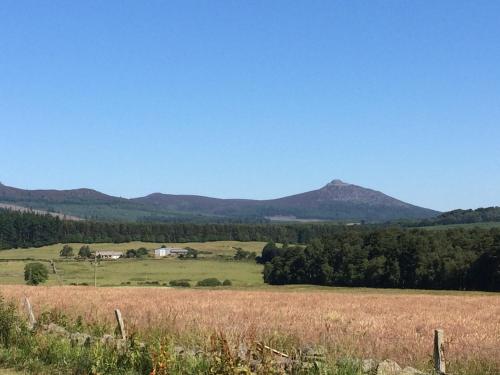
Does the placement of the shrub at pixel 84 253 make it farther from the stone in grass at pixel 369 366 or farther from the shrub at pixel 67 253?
the stone in grass at pixel 369 366

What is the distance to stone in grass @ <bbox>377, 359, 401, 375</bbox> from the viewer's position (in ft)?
33.4

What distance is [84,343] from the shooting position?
14875mm

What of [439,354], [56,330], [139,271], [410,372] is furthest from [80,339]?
[139,271]

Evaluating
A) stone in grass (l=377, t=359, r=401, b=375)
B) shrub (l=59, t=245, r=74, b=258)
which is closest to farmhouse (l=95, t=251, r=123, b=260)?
shrub (l=59, t=245, r=74, b=258)

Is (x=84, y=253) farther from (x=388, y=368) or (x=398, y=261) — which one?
(x=388, y=368)

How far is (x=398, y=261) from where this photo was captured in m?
97.6

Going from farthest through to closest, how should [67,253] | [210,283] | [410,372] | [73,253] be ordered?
[73,253], [67,253], [210,283], [410,372]

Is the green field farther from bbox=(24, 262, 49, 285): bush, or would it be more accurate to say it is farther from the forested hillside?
the forested hillside

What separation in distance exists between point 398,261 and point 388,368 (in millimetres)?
90014

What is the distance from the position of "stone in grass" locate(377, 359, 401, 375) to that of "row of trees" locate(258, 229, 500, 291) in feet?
251

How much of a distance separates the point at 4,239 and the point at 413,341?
199 meters

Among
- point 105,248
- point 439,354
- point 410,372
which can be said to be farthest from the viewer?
point 105,248

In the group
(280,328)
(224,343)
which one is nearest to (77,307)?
(280,328)

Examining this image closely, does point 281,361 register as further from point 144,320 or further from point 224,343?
point 144,320
